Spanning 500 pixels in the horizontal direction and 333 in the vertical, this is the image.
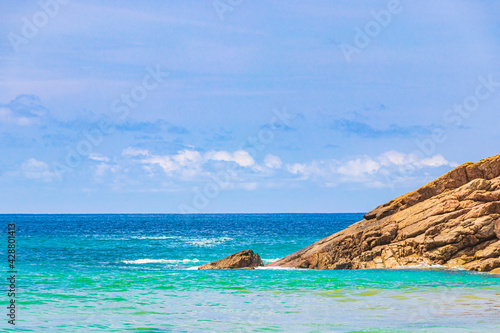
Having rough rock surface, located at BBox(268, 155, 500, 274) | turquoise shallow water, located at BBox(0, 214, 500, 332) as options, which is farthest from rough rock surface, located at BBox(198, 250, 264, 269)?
turquoise shallow water, located at BBox(0, 214, 500, 332)

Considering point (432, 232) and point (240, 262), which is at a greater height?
point (432, 232)

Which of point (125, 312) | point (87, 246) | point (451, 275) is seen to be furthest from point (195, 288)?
point (87, 246)

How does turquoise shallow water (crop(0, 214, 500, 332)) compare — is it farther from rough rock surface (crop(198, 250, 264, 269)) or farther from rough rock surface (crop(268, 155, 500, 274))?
rough rock surface (crop(198, 250, 264, 269))

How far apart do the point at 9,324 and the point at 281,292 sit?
13117 mm

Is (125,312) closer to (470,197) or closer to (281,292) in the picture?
(281,292)

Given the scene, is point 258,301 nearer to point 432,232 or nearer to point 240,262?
point 240,262

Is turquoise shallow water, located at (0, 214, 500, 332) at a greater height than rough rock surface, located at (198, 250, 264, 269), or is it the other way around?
rough rock surface, located at (198, 250, 264, 269)

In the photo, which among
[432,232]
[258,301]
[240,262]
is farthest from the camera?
[240,262]

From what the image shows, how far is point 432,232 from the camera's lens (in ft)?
119

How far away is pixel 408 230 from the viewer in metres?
37.2

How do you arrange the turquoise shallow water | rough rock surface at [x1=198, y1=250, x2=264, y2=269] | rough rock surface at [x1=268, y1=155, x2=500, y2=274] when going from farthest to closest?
rough rock surface at [x1=198, y1=250, x2=264, y2=269] → rough rock surface at [x1=268, y1=155, x2=500, y2=274] → the turquoise shallow water

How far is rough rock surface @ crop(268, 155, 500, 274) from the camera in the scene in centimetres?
3516

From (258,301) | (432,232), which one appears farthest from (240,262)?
(258,301)

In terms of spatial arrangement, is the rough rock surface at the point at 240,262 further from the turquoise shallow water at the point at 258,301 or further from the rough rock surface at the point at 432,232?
the turquoise shallow water at the point at 258,301
